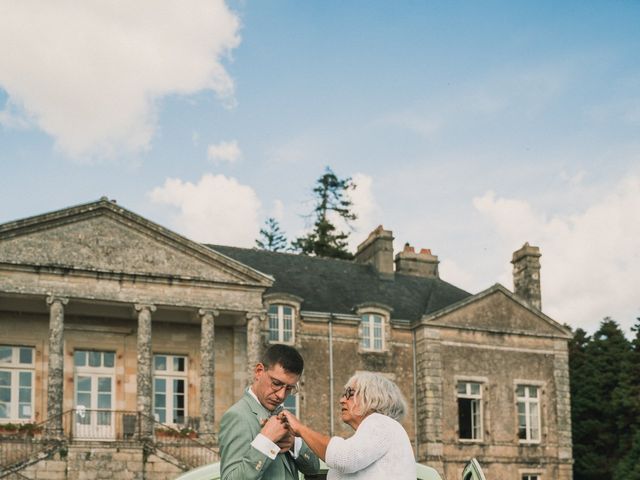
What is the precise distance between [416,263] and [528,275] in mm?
4152

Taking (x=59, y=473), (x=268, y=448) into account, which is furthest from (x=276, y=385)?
(x=59, y=473)

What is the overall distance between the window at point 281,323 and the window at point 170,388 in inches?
108

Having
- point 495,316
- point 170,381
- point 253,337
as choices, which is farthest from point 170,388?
point 495,316

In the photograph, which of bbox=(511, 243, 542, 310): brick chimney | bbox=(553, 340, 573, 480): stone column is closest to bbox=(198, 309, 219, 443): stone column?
bbox=(553, 340, 573, 480): stone column

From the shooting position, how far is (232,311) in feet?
92.0

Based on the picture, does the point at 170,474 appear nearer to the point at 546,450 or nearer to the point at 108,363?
the point at 108,363

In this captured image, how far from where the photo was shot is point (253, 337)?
91.4 feet

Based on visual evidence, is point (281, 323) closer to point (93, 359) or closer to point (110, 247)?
point (93, 359)

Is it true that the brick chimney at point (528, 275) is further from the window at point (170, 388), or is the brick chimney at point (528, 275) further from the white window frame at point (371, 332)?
the window at point (170, 388)

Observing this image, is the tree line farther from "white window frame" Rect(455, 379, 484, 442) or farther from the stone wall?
the stone wall

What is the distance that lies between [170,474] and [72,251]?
20.9ft

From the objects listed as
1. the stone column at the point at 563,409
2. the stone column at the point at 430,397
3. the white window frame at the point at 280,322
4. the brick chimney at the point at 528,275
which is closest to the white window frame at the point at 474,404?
the stone column at the point at 430,397

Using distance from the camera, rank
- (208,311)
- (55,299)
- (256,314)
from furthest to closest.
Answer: (256,314) < (208,311) < (55,299)

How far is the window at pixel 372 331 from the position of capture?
103 ft
